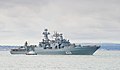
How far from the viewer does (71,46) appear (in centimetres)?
19300

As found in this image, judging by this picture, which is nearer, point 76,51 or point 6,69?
point 6,69

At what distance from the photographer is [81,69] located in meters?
106

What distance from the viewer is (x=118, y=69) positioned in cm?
10550

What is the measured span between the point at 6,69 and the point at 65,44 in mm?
97003

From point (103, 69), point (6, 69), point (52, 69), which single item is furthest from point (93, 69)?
point (6, 69)

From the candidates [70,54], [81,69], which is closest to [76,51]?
[70,54]

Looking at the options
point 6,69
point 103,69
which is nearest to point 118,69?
point 103,69

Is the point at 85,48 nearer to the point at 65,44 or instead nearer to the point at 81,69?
the point at 65,44

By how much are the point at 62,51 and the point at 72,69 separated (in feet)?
308

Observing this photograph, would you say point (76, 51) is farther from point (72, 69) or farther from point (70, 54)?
point (72, 69)

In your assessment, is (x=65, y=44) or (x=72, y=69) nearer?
(x=72, y=69)

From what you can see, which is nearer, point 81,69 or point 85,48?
point 81,69

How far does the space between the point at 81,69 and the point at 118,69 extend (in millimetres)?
8223

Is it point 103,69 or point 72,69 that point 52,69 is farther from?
point 103,69
